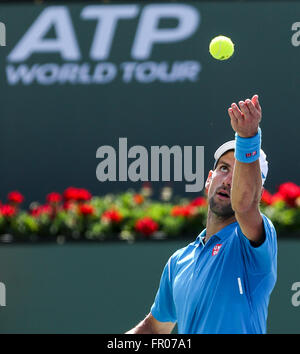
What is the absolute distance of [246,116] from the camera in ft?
8.14

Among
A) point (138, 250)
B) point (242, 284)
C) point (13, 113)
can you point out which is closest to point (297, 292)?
point (138, 250)

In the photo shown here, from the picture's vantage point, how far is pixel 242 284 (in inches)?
108

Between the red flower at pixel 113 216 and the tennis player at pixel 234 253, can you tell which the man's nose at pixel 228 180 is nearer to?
the tennis player at pixel 234 253

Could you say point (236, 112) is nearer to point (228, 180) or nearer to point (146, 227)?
point (228, 180)

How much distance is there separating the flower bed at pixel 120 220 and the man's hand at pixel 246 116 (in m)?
3.19

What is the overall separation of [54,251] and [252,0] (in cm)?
375

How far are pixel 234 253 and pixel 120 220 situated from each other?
308cm

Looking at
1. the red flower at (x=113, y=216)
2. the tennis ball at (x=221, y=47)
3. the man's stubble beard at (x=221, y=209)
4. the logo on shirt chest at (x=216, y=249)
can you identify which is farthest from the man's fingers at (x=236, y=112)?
the red flower at (x=113, y=216)

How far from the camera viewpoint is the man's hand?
2.47 m

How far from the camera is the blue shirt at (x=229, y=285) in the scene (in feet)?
8.87

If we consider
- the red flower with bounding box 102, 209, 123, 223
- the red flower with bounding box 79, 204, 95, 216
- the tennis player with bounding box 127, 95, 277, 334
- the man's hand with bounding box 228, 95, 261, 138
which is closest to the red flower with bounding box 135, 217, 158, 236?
the red flower with bounding box 102, 209, 123, 223

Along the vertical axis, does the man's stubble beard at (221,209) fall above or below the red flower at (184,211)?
above

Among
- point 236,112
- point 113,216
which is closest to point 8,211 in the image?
point 113,216

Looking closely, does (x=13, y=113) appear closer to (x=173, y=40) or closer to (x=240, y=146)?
(x=173, y=40)
